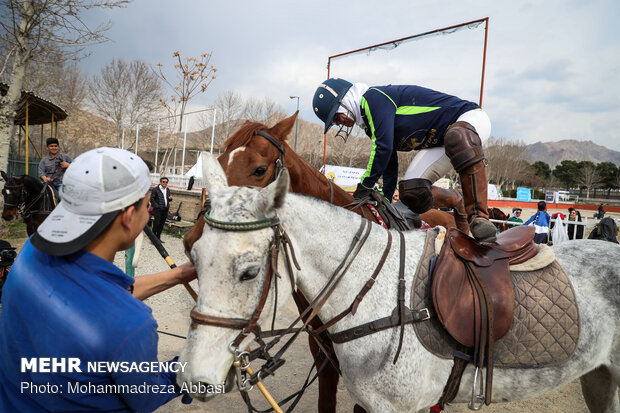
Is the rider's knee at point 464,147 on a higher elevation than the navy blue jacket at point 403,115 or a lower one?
lower

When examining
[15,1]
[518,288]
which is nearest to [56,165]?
[15,1]

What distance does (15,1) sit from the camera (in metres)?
9.88

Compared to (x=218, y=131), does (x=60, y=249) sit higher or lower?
lower

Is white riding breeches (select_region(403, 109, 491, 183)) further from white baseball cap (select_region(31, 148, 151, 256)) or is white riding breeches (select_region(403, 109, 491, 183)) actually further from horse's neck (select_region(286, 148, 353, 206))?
white baseball cap (select_region(31, 148, 151, 256))

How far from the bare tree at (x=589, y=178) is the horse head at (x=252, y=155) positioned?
6808 centimetres

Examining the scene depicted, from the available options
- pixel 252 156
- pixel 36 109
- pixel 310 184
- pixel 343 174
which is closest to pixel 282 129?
pixel 252 156

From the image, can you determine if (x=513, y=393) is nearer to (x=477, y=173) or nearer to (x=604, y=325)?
(x=604, y=325)

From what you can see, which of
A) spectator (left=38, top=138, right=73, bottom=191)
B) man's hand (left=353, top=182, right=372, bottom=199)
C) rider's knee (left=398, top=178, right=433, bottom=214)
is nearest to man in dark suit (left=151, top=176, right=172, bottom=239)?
spectator (left=38, top=138, right=73, bottom=191)

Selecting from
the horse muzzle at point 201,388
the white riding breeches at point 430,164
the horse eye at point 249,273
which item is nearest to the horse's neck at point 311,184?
the white riding breeches at point 430,164

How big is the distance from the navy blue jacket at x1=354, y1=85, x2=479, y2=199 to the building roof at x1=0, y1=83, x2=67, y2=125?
42.3 ft

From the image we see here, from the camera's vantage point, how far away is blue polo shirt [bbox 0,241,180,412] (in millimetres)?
1214

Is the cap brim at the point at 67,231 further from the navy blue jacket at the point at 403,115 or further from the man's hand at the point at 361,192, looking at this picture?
the navy blue jacket at the point at 403,115

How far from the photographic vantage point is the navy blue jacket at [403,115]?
3.27 metres

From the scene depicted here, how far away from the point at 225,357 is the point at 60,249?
80cm
